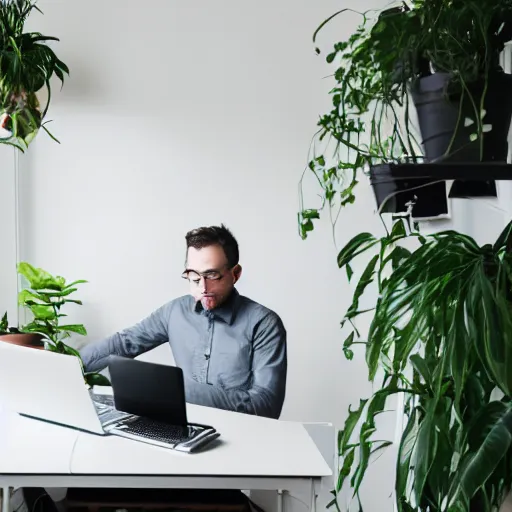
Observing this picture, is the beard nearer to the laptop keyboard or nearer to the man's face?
the man's face

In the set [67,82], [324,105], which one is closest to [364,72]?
[324,105]

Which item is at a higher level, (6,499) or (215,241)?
(215,241)

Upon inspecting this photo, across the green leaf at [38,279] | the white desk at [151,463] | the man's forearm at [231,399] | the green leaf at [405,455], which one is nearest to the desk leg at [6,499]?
the white desk at [151,463]

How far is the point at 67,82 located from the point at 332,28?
1.35 metres

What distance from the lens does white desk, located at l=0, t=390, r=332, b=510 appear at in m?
1.91

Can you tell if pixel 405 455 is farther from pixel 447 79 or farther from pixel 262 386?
pixel 262 386

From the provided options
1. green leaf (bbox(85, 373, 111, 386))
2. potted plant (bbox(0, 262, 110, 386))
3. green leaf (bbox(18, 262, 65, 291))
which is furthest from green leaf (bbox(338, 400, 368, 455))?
green leaf (bbox(18, 262, 65, 291))

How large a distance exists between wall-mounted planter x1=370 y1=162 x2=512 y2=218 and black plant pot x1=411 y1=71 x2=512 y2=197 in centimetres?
2

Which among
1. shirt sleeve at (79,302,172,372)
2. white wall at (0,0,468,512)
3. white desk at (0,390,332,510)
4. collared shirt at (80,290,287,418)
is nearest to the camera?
white desk at (0,390,332,510)

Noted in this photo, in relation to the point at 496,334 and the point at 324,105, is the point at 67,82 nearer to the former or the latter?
the point at 324,105

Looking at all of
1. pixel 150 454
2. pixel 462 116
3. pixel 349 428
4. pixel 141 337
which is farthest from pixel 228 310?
pixel 462 116

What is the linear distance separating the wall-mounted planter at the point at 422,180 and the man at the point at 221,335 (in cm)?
143

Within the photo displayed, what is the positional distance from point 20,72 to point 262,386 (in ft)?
5.56

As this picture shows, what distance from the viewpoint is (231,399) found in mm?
2766
